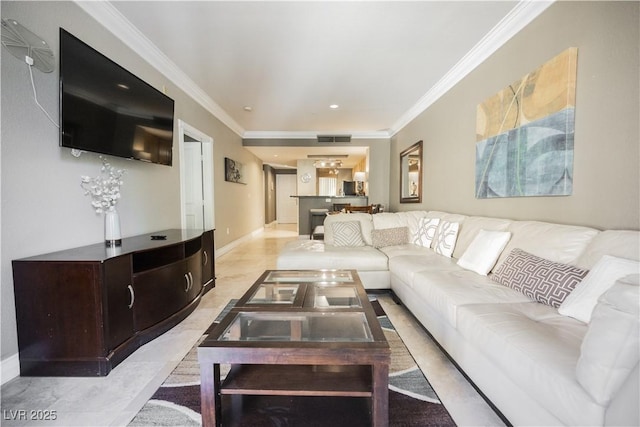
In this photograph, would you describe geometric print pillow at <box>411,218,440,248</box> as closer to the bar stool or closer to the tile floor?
Result: the tile floor

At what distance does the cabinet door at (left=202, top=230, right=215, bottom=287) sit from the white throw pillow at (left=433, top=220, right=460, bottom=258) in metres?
2.49

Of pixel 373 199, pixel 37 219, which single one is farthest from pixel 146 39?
pixel 373 199

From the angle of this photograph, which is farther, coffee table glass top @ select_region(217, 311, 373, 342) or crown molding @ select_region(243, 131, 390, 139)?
crown molding @ select_region(243, 131, 390, 139)

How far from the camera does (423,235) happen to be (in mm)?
3119

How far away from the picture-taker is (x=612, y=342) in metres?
0.71

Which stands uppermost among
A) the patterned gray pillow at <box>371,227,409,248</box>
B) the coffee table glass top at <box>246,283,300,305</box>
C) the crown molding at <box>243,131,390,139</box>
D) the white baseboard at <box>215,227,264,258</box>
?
the crown molding at <box>243,131,390,139</box>

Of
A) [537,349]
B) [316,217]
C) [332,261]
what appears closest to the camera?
[537,349]

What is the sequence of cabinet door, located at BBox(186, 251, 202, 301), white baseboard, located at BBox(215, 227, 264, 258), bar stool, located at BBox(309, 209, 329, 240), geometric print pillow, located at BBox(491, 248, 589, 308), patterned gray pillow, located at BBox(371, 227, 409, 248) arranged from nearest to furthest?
geometric print pillow, located at BBox(491, 248, 589, 308) < cabinet door, located at BBox(186, 251, 202, 301) < patterned gray pillow, located at BBox(371, 227, 409, 248) < white baseboard, located at BBox(215, 227, 264, 258) < bar stool, located at BBox(309, 209, 329, 240)

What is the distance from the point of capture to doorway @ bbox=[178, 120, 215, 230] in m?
4.37

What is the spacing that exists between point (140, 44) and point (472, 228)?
3582 mm

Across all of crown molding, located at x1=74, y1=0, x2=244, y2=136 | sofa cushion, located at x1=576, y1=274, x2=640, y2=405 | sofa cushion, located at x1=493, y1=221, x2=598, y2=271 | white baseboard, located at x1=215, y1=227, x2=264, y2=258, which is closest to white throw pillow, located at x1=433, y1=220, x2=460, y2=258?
sofa cushion, located at x1=493, y1=221, x2=598, y2=271

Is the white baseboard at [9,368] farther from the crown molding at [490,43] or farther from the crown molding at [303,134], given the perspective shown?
the crown molding at [303,134]

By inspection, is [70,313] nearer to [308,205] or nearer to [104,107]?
[104,107]

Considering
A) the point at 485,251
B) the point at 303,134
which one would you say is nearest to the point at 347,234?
the point at 485,251
